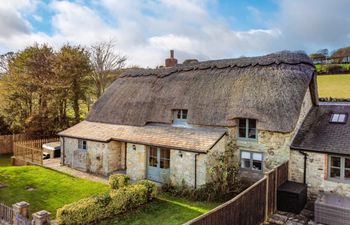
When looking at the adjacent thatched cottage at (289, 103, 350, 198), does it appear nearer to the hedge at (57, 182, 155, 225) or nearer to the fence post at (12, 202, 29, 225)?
the hedge at (57, 182, 155, 225)

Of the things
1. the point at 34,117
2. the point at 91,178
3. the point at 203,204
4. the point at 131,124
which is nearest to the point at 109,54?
the point at 34,117

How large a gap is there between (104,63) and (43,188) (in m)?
20.5

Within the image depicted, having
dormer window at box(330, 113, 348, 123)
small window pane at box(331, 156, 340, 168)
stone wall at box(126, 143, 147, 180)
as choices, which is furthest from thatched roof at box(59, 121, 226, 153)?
dormer window at box(330, 113, 348, 123)

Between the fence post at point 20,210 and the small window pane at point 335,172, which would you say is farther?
the small window pane at point 335,172

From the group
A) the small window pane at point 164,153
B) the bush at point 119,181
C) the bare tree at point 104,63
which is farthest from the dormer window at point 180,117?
the bare tree at point 104,63

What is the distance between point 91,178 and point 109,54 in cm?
1996

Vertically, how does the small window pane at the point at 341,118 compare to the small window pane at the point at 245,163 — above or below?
above

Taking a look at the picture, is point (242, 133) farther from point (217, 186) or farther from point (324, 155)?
point (324, 155)

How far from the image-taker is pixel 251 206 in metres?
8.82

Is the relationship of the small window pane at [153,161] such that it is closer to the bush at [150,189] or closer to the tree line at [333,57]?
the bush at [150,189]

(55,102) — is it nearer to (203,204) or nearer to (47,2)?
(47,2)

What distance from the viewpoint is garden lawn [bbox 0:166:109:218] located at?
1162 cm

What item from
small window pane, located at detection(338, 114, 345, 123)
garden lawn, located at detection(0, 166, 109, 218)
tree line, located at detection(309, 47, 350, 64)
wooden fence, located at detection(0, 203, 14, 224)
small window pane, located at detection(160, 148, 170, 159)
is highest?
tree line, located at detection(309, 47, 350, 64)

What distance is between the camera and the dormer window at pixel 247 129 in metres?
13.2
